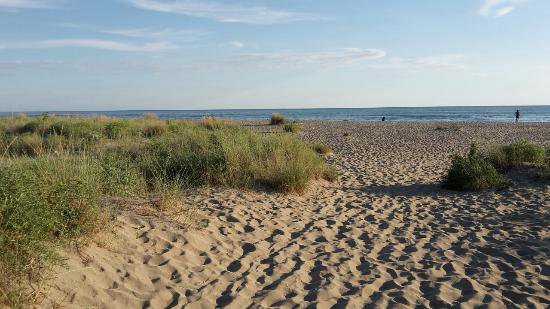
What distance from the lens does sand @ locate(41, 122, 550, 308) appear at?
14.0 feet

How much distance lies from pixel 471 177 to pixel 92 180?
24.9 feet

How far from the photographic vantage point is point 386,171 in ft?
40.3

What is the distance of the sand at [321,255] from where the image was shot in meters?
4.27

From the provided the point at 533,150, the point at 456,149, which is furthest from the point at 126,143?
the point at 456,149

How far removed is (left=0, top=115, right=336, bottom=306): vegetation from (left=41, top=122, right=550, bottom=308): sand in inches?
10.5

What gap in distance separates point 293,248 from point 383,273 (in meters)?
1.25

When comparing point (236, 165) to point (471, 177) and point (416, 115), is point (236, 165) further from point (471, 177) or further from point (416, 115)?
point (416, 115)

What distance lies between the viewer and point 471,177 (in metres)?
9.53

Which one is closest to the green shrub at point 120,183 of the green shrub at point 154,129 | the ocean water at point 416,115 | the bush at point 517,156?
the bush at point 517,156

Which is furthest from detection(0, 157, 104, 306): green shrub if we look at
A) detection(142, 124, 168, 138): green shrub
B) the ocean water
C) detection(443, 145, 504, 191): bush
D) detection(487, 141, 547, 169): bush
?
the ocean water

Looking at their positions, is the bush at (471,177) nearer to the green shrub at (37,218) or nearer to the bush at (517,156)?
the bush at (517,156)

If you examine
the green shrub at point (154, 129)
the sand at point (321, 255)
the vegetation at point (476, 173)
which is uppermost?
the green shrub at point (154, 129)

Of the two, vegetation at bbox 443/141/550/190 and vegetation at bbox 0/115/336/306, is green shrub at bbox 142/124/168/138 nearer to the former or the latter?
vegetation at bbox 0/115/336/306

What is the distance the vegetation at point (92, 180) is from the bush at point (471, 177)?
8.78 ft
